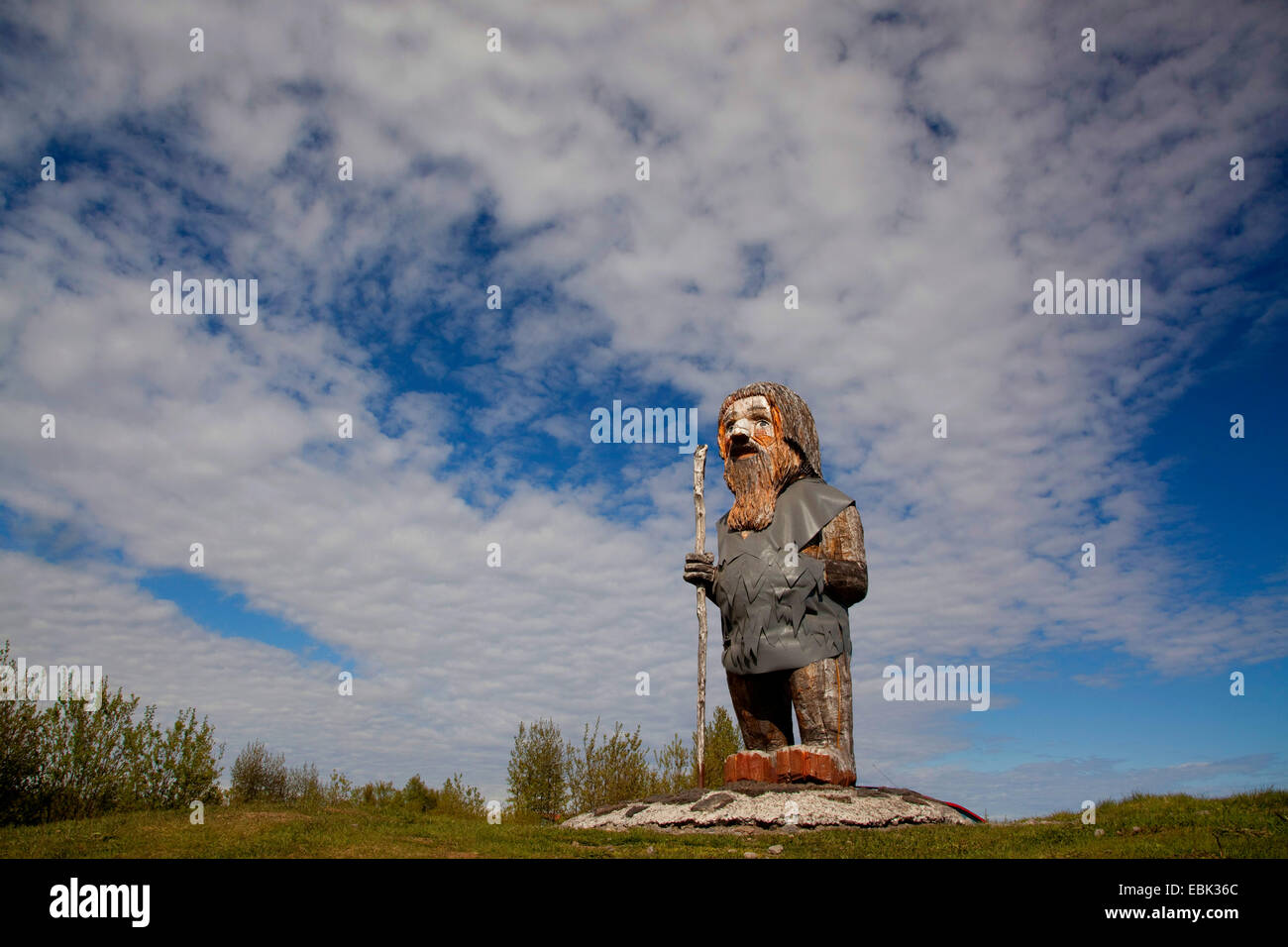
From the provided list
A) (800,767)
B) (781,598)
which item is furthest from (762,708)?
(781,598)

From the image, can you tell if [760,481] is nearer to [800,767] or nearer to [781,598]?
[781,598]

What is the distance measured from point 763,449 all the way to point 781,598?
6.01ft

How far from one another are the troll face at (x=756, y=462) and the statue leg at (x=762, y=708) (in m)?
1.71

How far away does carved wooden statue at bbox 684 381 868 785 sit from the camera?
355 inches

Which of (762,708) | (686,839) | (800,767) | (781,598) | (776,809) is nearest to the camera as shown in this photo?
(686,839)

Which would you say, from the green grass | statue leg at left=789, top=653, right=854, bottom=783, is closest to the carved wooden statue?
statue leg at left=789, top=653, right=854, bottom=783

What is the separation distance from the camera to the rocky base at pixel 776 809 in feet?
25.5

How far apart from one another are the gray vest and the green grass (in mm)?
2038

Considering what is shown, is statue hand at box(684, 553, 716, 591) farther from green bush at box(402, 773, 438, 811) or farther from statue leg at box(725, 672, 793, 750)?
green bush at box(402, 773, 438, 811)

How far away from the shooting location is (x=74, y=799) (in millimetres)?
10781

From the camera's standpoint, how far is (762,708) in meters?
9.53
